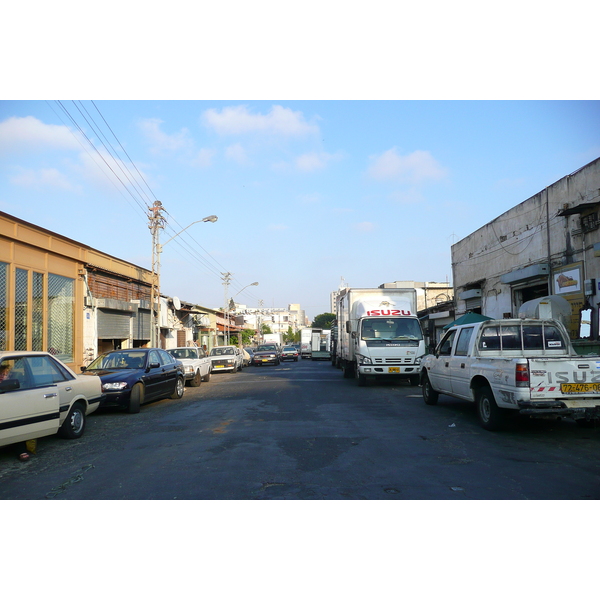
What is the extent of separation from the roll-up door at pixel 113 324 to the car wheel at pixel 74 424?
15.2 metres

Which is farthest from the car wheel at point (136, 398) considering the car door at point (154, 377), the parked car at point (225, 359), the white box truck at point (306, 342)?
the white box truck at point (306, 342)

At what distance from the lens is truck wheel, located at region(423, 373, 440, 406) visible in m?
12.1

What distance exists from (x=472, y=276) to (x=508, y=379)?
768 inches

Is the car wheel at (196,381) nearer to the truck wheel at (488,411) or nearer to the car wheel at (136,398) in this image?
the car wheel at (136,398)

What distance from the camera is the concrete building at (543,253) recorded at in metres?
15.9

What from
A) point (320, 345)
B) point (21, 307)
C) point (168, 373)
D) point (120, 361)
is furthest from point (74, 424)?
point (320, 345)

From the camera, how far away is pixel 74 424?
28.1 ft

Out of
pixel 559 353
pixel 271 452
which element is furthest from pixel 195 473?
pixel 559 353

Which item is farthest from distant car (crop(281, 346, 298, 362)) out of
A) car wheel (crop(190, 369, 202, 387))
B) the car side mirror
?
the car side mirror

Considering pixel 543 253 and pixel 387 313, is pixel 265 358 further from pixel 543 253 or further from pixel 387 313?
pixel 543 253

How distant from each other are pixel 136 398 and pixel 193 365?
7.56 meters

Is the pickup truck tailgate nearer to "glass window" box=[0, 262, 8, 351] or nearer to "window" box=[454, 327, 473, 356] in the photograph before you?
"window" box=[454, 327, 473, 356]

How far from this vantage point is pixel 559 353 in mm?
9812

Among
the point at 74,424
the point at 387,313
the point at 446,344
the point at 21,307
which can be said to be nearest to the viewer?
the point at 74,424
